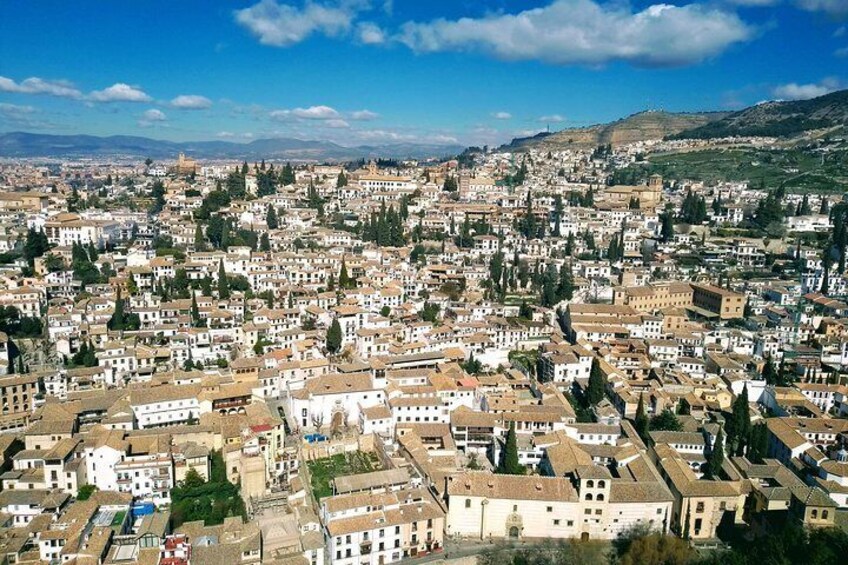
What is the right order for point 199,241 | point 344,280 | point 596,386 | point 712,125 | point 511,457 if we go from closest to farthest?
point 511,457, point 596,386, point 344,280, point 199,241, point 712,125

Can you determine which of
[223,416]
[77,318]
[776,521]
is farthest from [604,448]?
[77,318]

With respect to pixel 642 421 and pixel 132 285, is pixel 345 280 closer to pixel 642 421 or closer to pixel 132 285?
pixel 132 285

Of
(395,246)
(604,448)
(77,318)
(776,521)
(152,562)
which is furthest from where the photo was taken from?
(395,246)

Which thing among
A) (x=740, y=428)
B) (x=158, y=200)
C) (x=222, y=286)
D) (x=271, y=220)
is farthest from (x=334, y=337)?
(x=158, y=200)

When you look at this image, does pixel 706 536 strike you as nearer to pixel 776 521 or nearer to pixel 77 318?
pixel 776 521

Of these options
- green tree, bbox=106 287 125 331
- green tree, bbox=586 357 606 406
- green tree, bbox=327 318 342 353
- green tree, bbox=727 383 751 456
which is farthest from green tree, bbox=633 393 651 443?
green tree, bbox=106 287 125 331

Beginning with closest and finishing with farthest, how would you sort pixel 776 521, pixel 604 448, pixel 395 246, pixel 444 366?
1. pixel 776 521
2. pixel 604 448
3. pixel 444 366
4. pixel 395 246

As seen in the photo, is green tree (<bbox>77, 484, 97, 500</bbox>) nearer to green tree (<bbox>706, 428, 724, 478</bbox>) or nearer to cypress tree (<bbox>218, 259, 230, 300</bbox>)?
cypress tree (<bbox>218, 259, 230, 300</bbox>)
